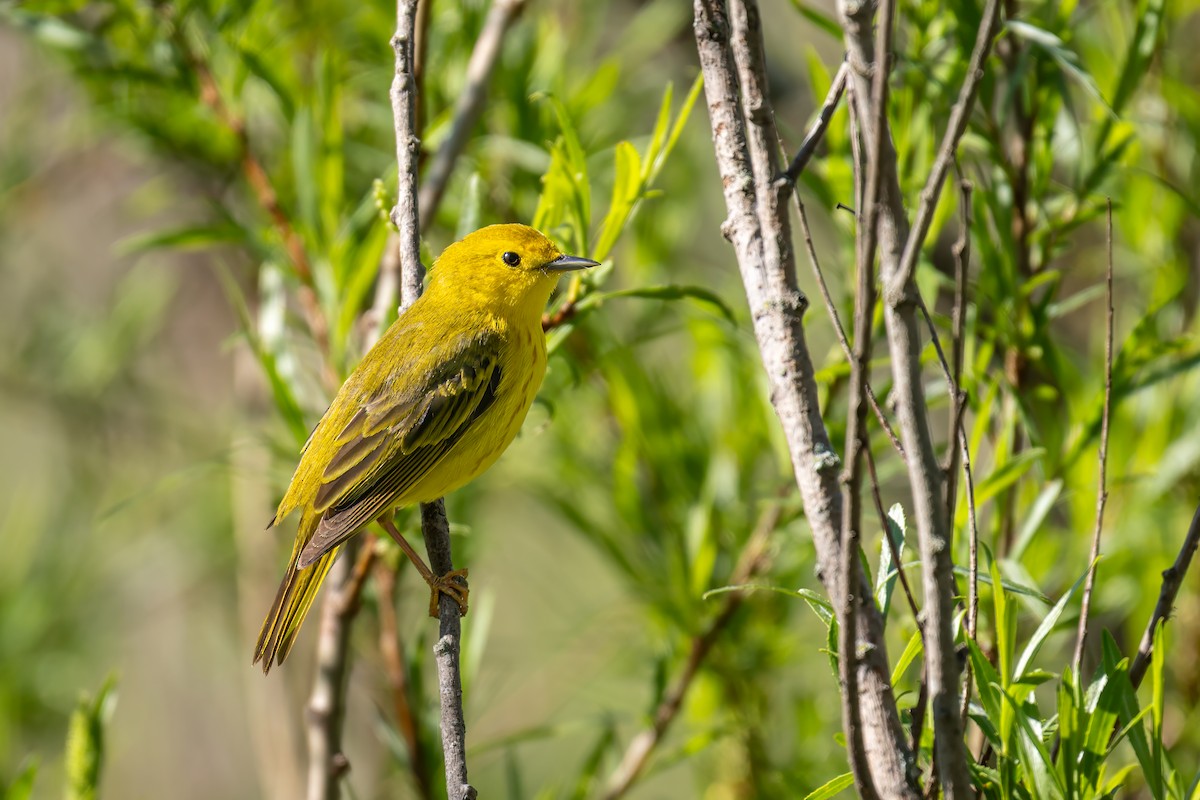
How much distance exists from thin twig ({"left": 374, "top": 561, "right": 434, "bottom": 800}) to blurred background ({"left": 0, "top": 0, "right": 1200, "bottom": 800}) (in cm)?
3

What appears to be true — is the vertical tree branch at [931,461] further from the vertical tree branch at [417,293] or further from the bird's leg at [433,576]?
the bird's leg at [433,576]

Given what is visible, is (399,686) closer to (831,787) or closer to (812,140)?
(831,787)

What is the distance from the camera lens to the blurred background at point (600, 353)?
2.55 m

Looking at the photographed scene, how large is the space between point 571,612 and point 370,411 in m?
1.20

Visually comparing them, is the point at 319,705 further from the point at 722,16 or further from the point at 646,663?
the point at 722,16

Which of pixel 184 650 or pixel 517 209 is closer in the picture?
pixel 517 209

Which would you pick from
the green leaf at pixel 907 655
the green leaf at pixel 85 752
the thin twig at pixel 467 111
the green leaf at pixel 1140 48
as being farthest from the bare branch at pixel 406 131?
the green leaf at pixel 1140 48

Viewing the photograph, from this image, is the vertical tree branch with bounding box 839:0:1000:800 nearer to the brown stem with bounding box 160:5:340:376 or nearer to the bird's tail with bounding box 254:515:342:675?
the bird's tail with bounding box 254:515:342:675

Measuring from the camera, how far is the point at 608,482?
11.4 feet

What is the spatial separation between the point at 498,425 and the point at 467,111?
29.3 inches

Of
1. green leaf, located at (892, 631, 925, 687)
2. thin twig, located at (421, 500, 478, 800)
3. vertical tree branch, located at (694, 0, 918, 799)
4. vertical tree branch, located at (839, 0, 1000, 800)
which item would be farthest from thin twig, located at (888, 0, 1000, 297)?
thin twig, located at (421, 500, 478, 800)

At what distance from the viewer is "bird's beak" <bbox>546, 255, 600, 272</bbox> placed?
252 cm

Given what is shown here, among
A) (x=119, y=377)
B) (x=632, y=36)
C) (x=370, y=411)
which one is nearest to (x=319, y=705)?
(x=370, y=411)

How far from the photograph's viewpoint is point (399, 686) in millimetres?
2756
